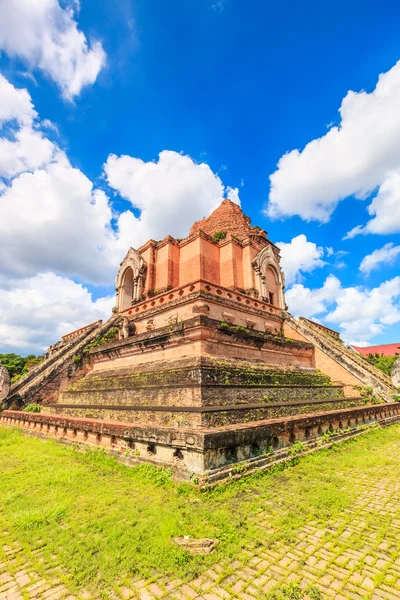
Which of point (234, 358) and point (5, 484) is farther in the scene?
point (234, 358)

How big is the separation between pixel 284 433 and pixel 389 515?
280 cm

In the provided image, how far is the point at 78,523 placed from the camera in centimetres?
389

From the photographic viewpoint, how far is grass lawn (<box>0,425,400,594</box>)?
3117mm

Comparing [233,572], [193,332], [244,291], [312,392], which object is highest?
[244,291]

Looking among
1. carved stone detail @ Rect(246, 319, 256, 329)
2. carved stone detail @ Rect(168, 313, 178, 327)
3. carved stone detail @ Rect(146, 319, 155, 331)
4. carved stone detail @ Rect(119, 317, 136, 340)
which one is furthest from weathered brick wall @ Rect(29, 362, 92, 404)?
carved stone detail @ Rect(246, 319, 256, 329)

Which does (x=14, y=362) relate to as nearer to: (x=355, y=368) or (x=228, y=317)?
(x=228, y=317)

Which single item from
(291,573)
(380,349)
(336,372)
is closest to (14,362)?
(336,372)

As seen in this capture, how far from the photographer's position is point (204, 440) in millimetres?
4934

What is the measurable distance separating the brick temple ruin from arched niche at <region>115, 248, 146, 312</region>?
0.06 m

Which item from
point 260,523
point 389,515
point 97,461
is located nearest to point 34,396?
point 97,461

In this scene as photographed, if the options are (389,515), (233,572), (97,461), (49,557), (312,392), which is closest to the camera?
(233,572)

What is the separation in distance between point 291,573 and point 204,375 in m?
4.51

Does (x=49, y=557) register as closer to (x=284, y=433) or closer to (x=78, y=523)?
(x=78, y=523)

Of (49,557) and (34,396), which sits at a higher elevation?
(34,396)
